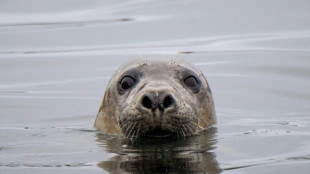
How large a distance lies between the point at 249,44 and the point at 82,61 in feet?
9.44

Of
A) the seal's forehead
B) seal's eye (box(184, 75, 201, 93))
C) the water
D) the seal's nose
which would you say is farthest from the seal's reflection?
the seal's forehead

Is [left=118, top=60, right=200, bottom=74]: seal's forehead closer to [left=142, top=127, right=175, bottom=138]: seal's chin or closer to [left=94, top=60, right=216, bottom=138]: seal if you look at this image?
[left=94, top=60, right=216, bottom=138]: seal

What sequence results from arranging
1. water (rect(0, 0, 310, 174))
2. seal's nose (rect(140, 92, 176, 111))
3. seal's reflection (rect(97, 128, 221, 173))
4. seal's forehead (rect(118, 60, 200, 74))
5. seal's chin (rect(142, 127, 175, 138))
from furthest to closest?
seal's forehead (rect(118, 60, 200, 74)) < seal's chin (rect(142, 127, 175, 138)) < seal's nose (rect(140, 92, 176, 111)) < water (rect(0, 0, 310, 174)) < seal's reflection (rect(97, 128, 221, 173))

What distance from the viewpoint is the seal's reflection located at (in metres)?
6.18

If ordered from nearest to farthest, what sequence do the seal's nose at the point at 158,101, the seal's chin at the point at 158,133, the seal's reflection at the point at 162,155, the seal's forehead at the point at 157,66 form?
the seal's reflection at the point at 162,155
the seal's nose at the point at 158,101
the seal's chin at the point at 158,133
the seal's forehead at the point at 157,66

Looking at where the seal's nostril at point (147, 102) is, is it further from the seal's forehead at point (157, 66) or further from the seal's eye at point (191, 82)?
the seal's eye at point (191, 82)

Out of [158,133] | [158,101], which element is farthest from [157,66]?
[158,101]

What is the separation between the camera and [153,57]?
12742mm

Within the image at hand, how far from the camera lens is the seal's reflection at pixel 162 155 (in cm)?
618

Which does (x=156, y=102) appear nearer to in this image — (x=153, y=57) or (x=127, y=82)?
(x=127, y=82)

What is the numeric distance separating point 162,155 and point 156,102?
0.46 m

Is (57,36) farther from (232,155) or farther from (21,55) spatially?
(232,155)

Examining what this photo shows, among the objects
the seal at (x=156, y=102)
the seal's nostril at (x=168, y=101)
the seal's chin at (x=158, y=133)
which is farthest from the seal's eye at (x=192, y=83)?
the seal's nostril at (x=168, y=101)

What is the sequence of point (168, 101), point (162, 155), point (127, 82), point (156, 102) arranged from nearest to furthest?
point (162, 155)
point (156, 102)
point (168, 101)
point (127, 82)
